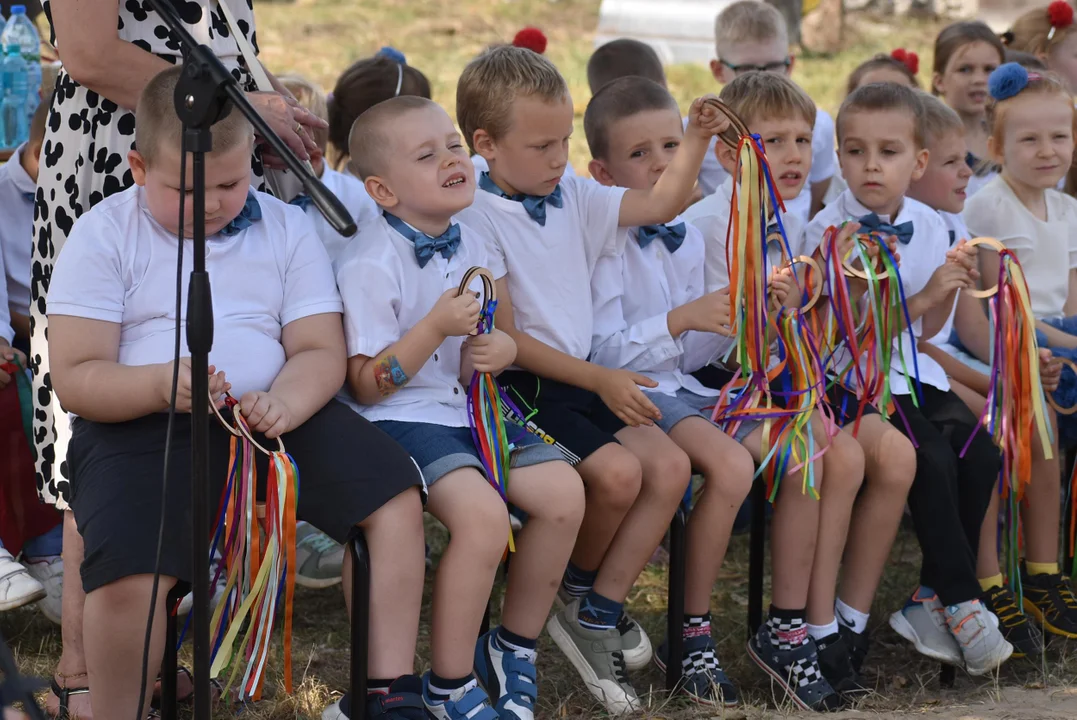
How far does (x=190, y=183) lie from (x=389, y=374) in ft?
1.91

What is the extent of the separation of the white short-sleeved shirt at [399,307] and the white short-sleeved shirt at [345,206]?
89mm

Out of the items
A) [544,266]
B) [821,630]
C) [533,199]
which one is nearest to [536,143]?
[533,199]

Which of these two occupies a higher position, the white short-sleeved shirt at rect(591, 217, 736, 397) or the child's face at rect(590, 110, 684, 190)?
the child's face at rect(590, 110, 684, 190)

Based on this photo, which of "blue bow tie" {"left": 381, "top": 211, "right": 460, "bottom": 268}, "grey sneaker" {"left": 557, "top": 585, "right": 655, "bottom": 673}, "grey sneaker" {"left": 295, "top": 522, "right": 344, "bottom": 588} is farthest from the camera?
"grey sneaker" {"left": 295, "top": 522, "right": 344, "bottom": 588}

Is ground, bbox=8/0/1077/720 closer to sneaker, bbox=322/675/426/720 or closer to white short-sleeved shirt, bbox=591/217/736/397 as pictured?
sneaker, bbox=322/675/426/720

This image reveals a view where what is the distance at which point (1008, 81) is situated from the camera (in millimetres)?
4195

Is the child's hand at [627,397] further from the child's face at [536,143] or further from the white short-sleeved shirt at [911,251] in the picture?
the white short-sleeved shirt at [911,251]

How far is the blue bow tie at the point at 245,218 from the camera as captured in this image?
8.93 feet

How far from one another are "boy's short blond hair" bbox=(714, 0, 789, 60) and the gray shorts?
2.10 m

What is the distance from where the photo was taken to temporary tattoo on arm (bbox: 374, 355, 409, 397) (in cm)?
277

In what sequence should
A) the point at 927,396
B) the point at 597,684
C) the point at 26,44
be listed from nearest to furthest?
the point at 597,684 < the point at 927,396 < the point at 26,44

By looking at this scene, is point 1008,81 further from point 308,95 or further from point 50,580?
point 50,580

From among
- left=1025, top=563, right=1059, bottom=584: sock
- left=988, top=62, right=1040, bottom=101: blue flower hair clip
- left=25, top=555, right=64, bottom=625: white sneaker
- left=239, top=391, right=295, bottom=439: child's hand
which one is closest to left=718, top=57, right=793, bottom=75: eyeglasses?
left=988, top=62, right=1040, bottom=101: blue flower hair clip

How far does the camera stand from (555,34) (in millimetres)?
12836
